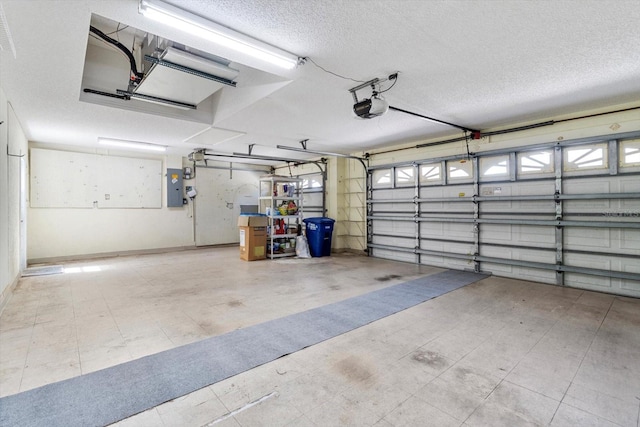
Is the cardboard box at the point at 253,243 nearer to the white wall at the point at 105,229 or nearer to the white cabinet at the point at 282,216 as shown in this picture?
the white cabinet at the point at 282,216

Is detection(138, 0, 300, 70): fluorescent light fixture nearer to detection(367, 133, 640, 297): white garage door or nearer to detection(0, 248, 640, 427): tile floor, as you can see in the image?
detection(0, 248, 640, 427): tile floor

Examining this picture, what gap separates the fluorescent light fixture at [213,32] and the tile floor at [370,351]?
2617 mm

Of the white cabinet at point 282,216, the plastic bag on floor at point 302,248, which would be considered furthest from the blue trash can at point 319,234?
the white cabinet at point 282,216

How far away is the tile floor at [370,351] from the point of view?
176 cm

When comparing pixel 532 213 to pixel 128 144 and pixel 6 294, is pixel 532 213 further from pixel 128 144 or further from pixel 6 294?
pixel 128 144

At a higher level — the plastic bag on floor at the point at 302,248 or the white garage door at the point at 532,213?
the white garage door at the point at 532,213

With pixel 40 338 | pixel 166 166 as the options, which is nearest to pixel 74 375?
pixel 40 338

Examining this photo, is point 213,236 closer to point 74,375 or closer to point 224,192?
point 224,192

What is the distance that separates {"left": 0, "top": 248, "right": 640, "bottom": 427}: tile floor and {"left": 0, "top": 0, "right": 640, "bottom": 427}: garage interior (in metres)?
0.02

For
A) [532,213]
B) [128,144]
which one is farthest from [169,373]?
[128,144]

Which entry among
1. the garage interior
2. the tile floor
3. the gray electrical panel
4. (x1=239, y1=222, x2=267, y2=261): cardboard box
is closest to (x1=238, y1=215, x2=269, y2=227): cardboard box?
(x1=239, y1=222, x2=267, y2=261): cardboard box

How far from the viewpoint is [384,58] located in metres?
2.89

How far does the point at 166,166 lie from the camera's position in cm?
812

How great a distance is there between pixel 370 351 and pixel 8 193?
16.0 ft
